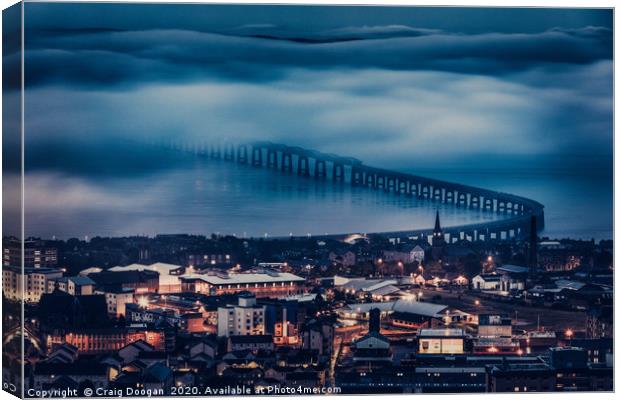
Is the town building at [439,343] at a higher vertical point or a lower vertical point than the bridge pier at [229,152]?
lower

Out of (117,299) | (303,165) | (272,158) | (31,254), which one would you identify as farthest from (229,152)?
(31,254)

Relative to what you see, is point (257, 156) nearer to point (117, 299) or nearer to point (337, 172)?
point (337, 172)

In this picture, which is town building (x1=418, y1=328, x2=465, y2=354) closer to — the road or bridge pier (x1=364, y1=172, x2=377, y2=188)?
the road

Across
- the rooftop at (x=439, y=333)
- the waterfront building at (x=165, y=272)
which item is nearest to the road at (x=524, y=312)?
the rooftop at (x=439, y=333)

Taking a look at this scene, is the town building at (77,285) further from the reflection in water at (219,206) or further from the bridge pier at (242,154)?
the bridge pier at (242,154)

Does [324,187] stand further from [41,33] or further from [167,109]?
[41,33]

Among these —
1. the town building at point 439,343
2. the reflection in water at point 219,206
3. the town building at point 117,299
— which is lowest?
the town building at point 439,343

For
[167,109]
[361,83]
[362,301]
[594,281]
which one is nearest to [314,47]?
[361,83]

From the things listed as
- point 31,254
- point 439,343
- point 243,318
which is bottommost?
point 439,343

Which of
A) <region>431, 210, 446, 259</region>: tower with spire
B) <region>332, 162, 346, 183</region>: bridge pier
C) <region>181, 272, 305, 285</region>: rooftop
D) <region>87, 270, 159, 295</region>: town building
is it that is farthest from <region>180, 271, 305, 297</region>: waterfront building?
<region>431, 210, 446, 259</region>: tower with spire
